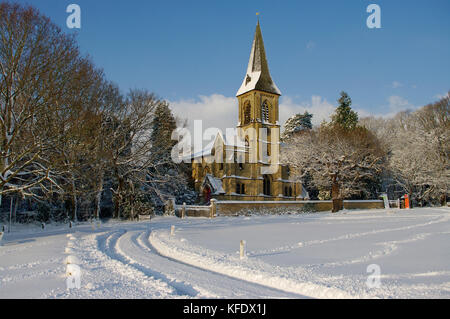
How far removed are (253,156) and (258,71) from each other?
13.6 m

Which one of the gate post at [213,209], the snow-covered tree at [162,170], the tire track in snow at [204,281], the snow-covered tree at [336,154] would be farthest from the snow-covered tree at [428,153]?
the tire track in snow at [204,281]

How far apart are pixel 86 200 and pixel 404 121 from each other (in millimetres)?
49468

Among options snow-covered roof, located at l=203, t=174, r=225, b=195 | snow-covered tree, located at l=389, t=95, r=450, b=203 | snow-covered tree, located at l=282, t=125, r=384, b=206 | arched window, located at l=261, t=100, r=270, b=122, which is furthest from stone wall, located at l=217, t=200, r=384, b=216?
arched window, located at l=261, t=100, r=270, b=122

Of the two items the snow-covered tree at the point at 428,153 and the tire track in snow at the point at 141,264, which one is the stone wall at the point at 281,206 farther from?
the tire track in snow at the point at 141,264

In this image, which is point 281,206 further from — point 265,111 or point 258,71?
point 258,71

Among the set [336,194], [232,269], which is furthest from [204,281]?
[336,194]

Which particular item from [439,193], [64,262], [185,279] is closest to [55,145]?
[64,262]

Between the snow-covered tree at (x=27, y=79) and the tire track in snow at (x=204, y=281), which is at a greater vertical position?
the snow-covered tree at (x=27, y=79)

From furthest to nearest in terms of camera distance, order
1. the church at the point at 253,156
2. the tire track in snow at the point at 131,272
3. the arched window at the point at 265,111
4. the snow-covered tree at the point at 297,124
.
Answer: the snow-covered tree at the point at 297,124
the arched window at the point at 265,111
the church at the point at 253,156
the tire track in snow at the point at 131,272

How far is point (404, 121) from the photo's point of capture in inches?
2136

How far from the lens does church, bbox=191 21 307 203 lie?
148 feet

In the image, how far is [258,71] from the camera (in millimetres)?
50406

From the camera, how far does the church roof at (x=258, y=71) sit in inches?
1956
